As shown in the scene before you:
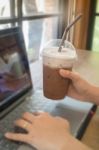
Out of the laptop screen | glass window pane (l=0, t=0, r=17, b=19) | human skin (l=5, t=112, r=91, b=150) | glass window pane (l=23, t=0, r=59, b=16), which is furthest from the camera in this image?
glass window pane (l=23, t=0, r=59, b=16)

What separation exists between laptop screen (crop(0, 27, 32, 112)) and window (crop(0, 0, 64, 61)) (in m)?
0.68

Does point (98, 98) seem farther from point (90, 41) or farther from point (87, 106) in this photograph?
point (90, 41)

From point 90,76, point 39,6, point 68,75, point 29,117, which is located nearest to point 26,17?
point 39,6

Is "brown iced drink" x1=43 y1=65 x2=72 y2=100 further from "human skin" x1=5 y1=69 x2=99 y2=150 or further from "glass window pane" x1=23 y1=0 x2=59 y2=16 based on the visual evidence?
"glass window pane" x1=23 y1=0 x2=59 y2=16

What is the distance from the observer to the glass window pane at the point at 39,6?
8.04 feet

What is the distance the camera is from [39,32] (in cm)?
291

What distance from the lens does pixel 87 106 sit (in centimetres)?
114

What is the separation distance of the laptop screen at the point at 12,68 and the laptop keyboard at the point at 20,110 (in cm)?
4

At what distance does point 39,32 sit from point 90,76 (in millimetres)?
1457

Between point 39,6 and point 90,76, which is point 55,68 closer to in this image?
point 90,76

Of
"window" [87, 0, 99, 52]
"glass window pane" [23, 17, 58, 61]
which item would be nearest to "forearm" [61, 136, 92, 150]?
"glass window pane" [23, 17, 58, 61]

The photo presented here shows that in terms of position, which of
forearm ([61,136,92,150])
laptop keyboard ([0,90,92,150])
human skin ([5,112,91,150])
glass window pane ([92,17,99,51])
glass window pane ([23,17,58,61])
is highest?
human skin ([5,112,91,150])

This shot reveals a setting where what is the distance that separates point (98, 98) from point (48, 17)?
181cm

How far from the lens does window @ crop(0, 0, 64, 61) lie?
203 cm
